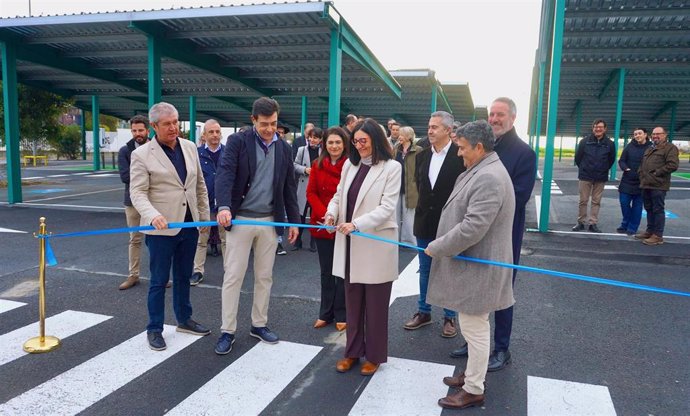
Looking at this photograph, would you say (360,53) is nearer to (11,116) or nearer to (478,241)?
(11,116)

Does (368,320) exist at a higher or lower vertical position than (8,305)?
higher

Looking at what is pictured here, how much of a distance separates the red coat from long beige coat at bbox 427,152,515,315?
172 centimetres

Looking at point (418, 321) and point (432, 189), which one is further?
point (418, 321)

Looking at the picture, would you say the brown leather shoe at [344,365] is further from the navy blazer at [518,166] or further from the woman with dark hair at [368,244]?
the navy blazer at [518,166]

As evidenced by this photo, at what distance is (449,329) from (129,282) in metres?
3.71

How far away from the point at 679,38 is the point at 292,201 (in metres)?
12.7

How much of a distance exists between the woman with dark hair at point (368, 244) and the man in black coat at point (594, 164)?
6.89 meters

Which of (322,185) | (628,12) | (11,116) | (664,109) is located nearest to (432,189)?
(322,185)

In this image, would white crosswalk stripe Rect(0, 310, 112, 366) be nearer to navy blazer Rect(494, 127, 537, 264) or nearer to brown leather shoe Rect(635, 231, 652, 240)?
navy blazer Rect(494, 127, 537, 264)

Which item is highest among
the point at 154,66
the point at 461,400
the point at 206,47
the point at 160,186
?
the point at 206,47

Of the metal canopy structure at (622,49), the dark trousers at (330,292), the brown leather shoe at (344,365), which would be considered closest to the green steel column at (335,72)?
the metal canopy structure at (622,49)

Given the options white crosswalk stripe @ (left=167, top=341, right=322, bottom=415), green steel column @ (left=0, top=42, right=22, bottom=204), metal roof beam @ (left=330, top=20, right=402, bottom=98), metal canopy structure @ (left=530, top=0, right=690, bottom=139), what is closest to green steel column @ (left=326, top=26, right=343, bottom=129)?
metal roof beam @ (left=330, top=20, right=402, bottom=98)

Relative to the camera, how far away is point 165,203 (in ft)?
13.7

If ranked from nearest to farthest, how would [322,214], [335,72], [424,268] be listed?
[424,268]
[322,214]
[335,72]
